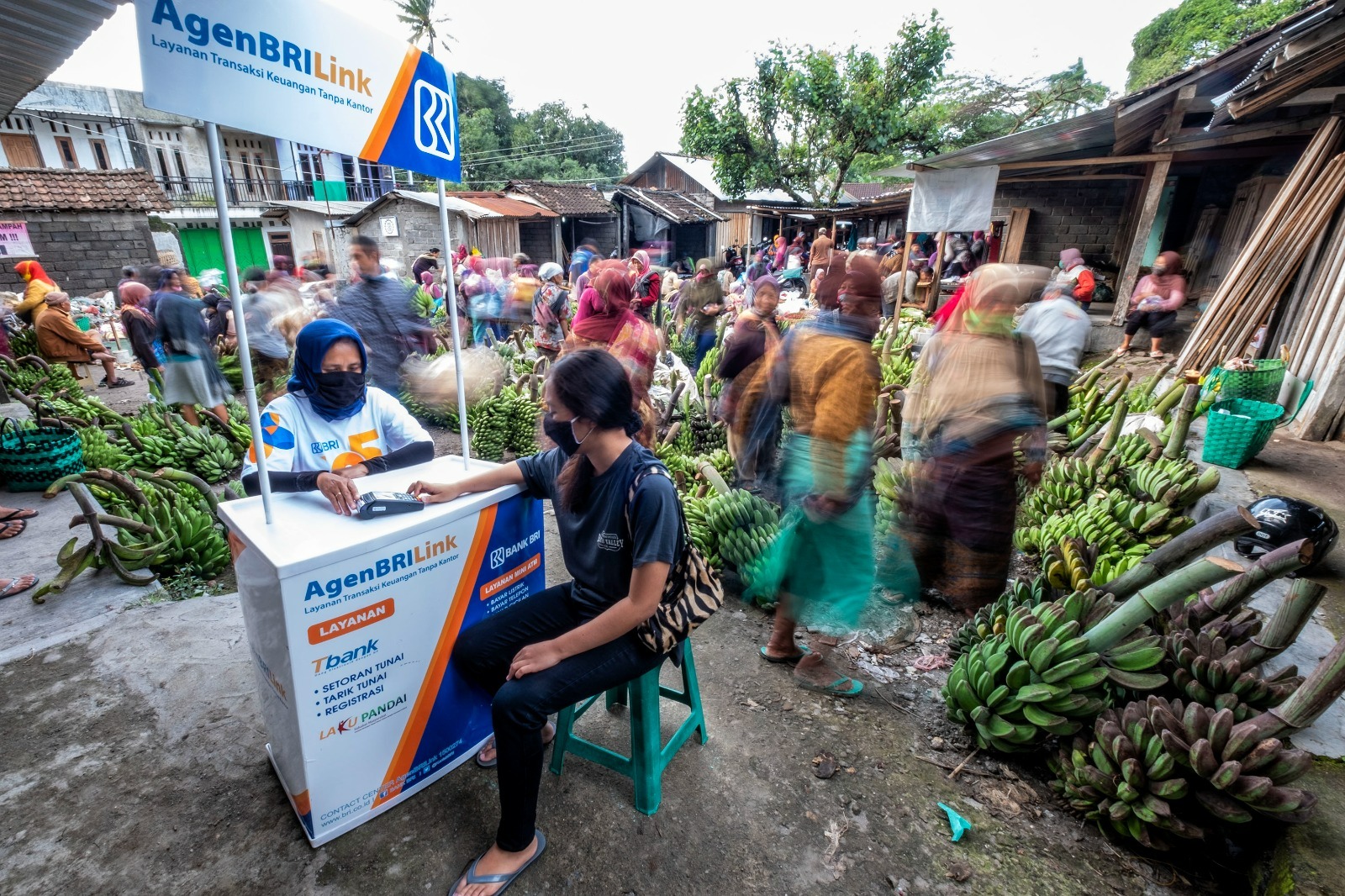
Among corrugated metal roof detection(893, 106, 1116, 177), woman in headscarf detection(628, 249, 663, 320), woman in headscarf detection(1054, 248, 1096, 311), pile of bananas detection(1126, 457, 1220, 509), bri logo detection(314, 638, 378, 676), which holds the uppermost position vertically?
corrugated metal roof detection(893, 106, 1116, 177)

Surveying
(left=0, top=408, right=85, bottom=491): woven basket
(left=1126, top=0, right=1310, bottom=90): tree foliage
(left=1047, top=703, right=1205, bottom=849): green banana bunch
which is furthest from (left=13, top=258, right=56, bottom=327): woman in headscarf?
(left=1126, top=0, right=1310, bottom=90): tree foliage

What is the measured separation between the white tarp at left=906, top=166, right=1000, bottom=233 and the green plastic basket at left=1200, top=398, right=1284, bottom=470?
20.5ft

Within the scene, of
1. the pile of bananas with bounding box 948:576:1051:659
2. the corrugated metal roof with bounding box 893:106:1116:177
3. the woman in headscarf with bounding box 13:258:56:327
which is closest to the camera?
the pile of bananas with bounding box 948:576:1051:659

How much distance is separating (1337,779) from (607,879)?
2608 millimetres

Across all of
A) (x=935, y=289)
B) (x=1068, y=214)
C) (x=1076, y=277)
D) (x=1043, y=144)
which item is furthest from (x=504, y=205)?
(x=1076, y=277)

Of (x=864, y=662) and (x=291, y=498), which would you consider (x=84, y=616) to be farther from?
(x=864, y=662)

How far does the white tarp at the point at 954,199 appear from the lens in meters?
9.68

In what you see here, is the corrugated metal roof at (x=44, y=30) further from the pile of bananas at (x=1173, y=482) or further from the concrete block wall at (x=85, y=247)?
the concrete block wall at (x=85, y=247)

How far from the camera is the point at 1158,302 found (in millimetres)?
7980

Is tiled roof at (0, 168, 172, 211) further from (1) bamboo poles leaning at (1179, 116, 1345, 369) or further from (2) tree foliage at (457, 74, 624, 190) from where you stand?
(2) tree foliage at (457, 74, 624, 190)

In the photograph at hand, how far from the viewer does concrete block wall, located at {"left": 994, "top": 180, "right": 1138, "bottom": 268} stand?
10.8 metres

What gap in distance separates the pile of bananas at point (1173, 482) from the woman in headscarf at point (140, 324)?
9.16 metres

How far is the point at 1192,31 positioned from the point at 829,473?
124 ft

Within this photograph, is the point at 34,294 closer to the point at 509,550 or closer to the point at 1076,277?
the point at 509,550
